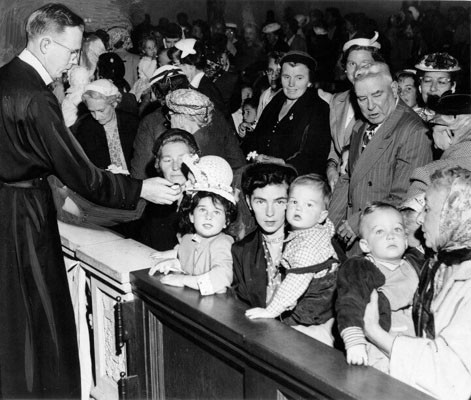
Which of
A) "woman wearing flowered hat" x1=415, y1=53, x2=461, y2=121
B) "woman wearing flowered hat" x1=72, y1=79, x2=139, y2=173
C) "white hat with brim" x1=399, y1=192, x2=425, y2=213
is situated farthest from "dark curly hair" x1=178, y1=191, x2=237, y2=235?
"woman wearing flowered hat" x1=415, y1=53, x2=461, y2=121

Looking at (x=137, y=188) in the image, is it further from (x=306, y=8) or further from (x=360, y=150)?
(x=306, y=8)

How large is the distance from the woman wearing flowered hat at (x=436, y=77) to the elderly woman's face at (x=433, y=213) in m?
2.79

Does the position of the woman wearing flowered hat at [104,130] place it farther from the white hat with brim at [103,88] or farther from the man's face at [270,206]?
the man's face at [270,206]

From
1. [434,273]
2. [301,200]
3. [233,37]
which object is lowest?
[434,273]

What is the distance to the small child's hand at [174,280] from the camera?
2761 millimetres

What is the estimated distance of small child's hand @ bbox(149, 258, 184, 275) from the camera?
2906 millimetres

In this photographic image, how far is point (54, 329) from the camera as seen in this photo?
307 centimetres

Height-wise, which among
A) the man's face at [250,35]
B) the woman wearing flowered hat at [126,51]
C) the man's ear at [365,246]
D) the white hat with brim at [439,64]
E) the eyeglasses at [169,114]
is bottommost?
the man's ear at [365,246]

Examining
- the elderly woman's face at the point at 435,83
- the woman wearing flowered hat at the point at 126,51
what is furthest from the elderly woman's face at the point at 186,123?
the woman wearing flowered hat at the point at 126,51

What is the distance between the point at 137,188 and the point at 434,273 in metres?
1.58

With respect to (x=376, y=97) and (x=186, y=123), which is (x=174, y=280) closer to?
(x=186, y=123)

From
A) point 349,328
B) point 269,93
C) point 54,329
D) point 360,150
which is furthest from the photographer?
point 269,93

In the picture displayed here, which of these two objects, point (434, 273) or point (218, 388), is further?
point (218, 388)

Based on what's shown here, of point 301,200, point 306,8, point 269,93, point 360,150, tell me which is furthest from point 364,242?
point 306,8
